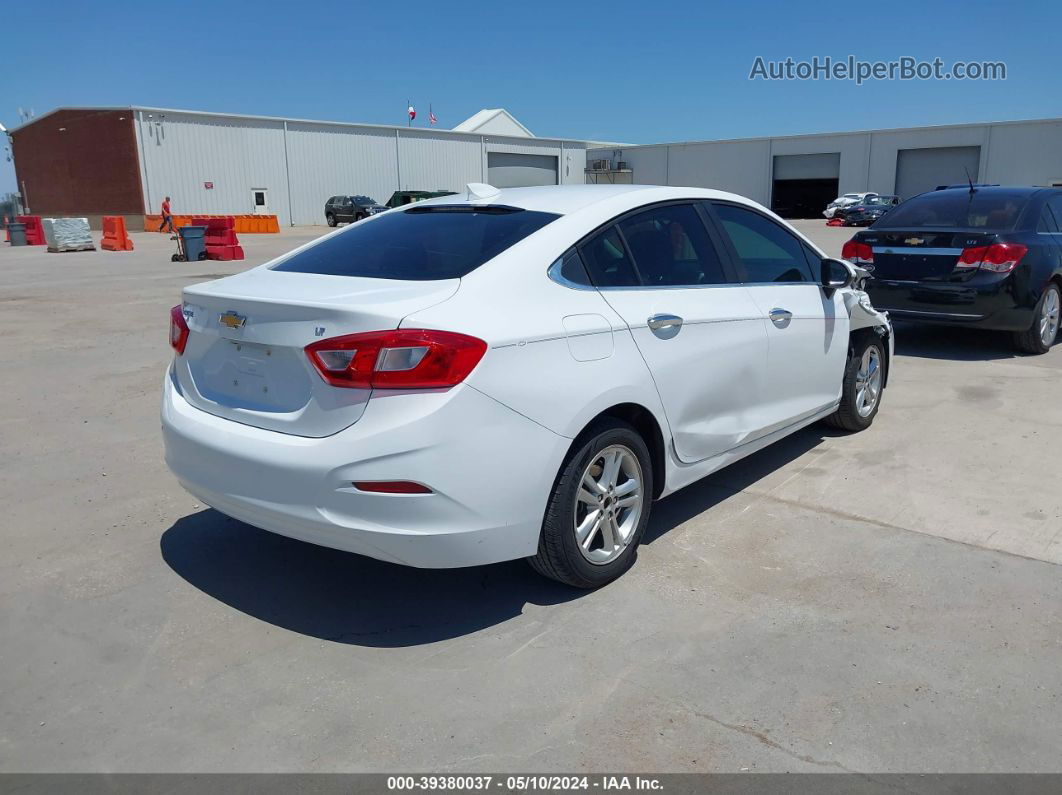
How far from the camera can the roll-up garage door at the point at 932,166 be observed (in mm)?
50219

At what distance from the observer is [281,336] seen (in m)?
3.23

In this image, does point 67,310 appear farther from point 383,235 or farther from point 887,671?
point 887,671

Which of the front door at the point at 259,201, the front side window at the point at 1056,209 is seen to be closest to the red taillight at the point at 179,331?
the front side window at the point at 1056,209

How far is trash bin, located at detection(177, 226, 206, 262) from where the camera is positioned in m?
21.7

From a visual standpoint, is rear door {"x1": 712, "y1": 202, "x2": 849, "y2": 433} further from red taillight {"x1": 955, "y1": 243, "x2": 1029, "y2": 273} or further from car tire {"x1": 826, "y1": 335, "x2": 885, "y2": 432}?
red taillight {"x1": 955, "y1": 243, "x2": 1029, "y2": 273}

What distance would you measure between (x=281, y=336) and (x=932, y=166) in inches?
2207

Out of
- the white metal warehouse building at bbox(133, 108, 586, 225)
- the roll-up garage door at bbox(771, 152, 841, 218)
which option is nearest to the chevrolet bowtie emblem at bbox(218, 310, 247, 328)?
the white metal warehouse building at bbox(133, 108, 586, 225)

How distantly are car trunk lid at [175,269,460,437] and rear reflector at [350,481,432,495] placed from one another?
0.23 m

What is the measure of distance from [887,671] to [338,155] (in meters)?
50.7

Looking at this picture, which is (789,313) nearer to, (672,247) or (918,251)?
(672,247)

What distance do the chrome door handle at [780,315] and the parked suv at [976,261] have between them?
13.7 feet

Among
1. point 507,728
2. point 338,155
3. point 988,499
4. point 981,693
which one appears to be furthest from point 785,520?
point 338,155

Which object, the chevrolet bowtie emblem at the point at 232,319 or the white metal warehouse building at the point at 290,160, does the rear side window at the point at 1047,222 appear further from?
the white metal warehouse building at the point at 290,160

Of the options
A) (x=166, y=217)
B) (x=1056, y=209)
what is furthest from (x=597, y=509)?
(x=166, y=217)
